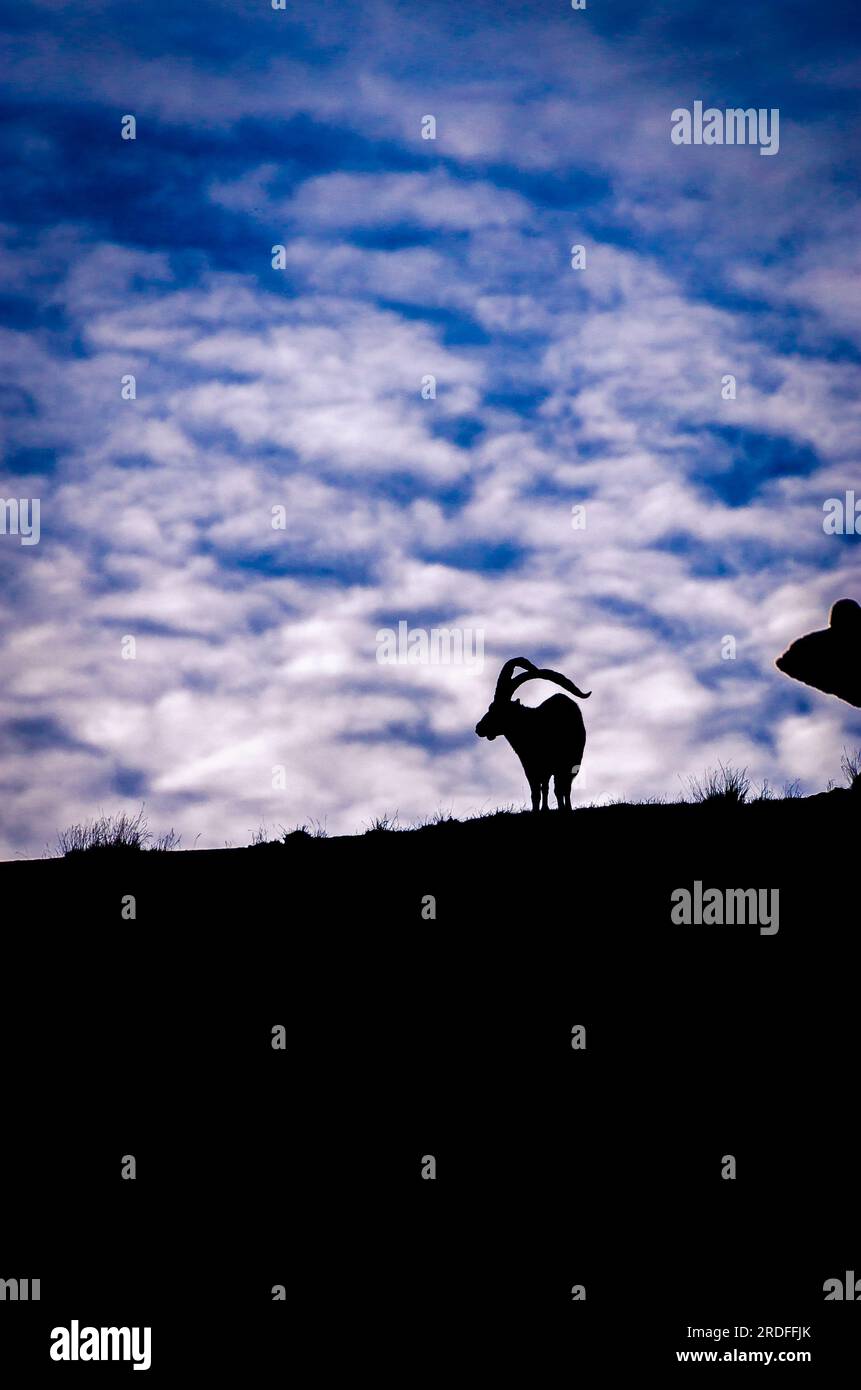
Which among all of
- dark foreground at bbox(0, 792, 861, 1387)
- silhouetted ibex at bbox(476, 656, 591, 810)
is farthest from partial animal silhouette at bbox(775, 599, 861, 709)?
silhouetted ibex at bbox(476, 656, 591, 810)

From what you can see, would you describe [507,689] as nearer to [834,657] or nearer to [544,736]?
[544,736]

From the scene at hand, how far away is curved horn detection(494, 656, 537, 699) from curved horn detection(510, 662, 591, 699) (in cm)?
1

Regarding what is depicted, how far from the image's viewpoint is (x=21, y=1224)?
311 inches

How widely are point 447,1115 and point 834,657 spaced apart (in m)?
6.18

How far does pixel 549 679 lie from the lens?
16.2 meters

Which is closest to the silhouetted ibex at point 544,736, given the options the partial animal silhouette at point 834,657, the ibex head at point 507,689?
the ibex head at point 507,689

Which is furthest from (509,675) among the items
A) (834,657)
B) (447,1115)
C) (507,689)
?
(447,1115)

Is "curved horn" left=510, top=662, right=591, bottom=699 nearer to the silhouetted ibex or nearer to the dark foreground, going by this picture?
the silhouetted ibex

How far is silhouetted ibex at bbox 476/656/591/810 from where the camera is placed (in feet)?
46.8

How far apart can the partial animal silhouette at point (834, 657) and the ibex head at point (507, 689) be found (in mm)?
3969

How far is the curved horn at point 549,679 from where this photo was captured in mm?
16000
